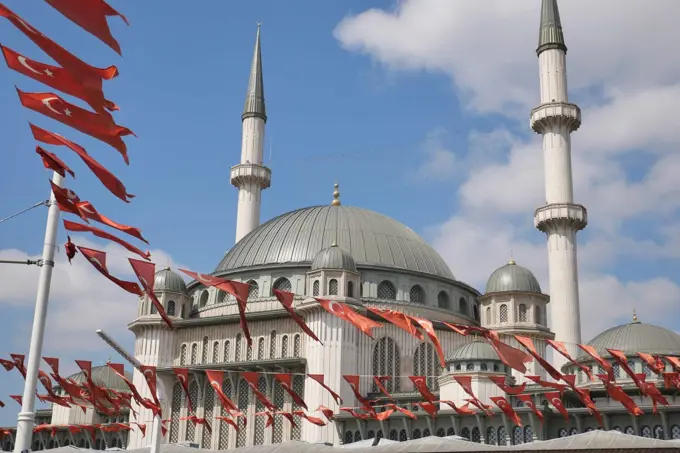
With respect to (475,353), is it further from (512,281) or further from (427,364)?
(512,281)

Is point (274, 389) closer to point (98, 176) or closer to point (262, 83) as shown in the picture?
point (262, 83)

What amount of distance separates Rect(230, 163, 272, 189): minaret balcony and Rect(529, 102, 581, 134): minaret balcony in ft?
71.1

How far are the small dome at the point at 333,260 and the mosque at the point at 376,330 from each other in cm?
9

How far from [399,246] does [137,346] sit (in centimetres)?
1842

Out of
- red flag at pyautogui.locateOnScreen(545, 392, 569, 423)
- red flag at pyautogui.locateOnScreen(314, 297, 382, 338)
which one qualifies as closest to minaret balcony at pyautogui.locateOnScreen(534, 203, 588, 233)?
red flag at pyautogui.locateOnScreen(545, 392, 569, 423)

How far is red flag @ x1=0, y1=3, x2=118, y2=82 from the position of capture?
9438mm

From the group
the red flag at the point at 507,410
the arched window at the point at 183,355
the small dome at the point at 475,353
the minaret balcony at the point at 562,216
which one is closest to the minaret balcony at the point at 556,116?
A: the minaret balcony at the point at 562,216

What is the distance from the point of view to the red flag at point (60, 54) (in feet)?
31.0

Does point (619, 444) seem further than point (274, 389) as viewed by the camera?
No

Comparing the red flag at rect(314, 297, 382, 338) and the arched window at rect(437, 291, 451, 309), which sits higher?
the arched window at rect(437, 291, 451, 309)

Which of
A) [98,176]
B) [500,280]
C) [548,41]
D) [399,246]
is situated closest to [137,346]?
[399,246]

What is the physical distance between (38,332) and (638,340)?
4085cm

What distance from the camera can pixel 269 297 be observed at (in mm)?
54812

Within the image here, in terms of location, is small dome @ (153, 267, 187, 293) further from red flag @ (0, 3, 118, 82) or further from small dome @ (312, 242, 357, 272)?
red flag @ (0, 3, 118, 82)
